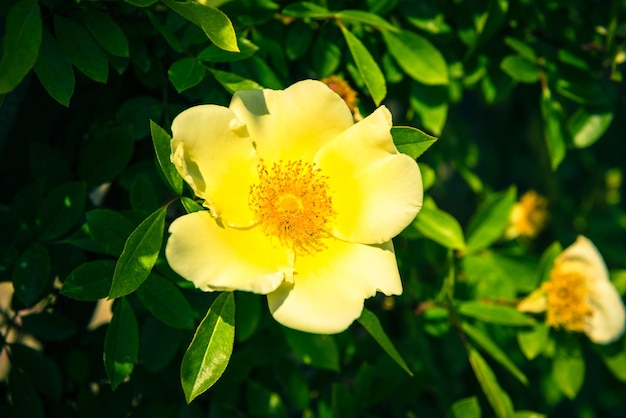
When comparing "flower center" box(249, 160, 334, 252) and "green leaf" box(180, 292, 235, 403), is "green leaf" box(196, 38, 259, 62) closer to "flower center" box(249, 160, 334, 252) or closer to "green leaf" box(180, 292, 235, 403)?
"flower center" box(249, 160, 334, 252)

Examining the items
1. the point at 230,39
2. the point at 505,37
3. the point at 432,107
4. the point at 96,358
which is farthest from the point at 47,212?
the point at 505,37

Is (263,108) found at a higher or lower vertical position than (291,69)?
higher

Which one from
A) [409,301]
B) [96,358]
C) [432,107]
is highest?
[432,107]

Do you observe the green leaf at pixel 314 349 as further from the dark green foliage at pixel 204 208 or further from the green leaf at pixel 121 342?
the green leaf at pixel 121 342

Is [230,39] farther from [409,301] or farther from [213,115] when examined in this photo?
[409,301]

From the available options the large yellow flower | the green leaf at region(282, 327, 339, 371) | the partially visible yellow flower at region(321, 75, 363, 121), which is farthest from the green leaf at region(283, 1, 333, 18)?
the green leaf at region(282, 327, 339, 371)

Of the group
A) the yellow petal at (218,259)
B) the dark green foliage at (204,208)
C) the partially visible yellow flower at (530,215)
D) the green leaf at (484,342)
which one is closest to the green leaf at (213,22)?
the dark green foliage at (204,208)
